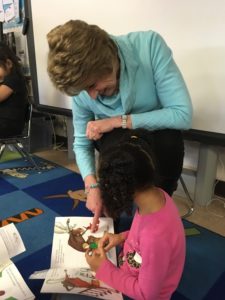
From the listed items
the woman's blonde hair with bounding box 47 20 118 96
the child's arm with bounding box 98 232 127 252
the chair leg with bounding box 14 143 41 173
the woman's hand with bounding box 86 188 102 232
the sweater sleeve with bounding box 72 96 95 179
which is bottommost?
the chair leg with bounding box 14 143 41 173

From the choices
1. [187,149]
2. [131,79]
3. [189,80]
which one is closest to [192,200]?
[187,149]

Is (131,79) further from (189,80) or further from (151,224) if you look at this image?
(189,80)

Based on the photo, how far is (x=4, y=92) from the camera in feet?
6.44

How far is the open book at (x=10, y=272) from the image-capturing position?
786mm

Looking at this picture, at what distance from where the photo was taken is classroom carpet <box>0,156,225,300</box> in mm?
1027

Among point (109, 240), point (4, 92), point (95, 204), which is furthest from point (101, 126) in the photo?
point (4, 92)

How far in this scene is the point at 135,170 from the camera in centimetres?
61

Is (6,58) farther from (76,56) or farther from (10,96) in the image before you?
(76,56)

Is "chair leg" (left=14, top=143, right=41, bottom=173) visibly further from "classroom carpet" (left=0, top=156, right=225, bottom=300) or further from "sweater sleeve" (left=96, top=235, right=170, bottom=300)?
"sweater sleeve" (left=96, top=235, right=170, bottom=300)

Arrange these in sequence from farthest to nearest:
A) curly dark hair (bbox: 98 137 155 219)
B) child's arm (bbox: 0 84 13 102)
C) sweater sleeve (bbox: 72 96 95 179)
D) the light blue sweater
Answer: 1. child's arm (bbox: 0 84 13 102)
2. sweater sleeve (bbox: 72 96 95 179)
3. the light blue sweater
4. curly dark hair (bbox: 98 137 155 219)

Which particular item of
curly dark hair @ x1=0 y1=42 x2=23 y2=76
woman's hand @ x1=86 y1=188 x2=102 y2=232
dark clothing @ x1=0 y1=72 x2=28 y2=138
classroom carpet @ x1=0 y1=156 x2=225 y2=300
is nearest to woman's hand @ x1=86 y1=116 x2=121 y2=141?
woman's hand @ x1=86 y1=188 x2=102 y2=232

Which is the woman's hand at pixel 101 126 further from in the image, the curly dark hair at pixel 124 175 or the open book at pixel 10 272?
the open book at pixel 10 272

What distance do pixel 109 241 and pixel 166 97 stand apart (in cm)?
49

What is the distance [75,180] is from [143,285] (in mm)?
1360
